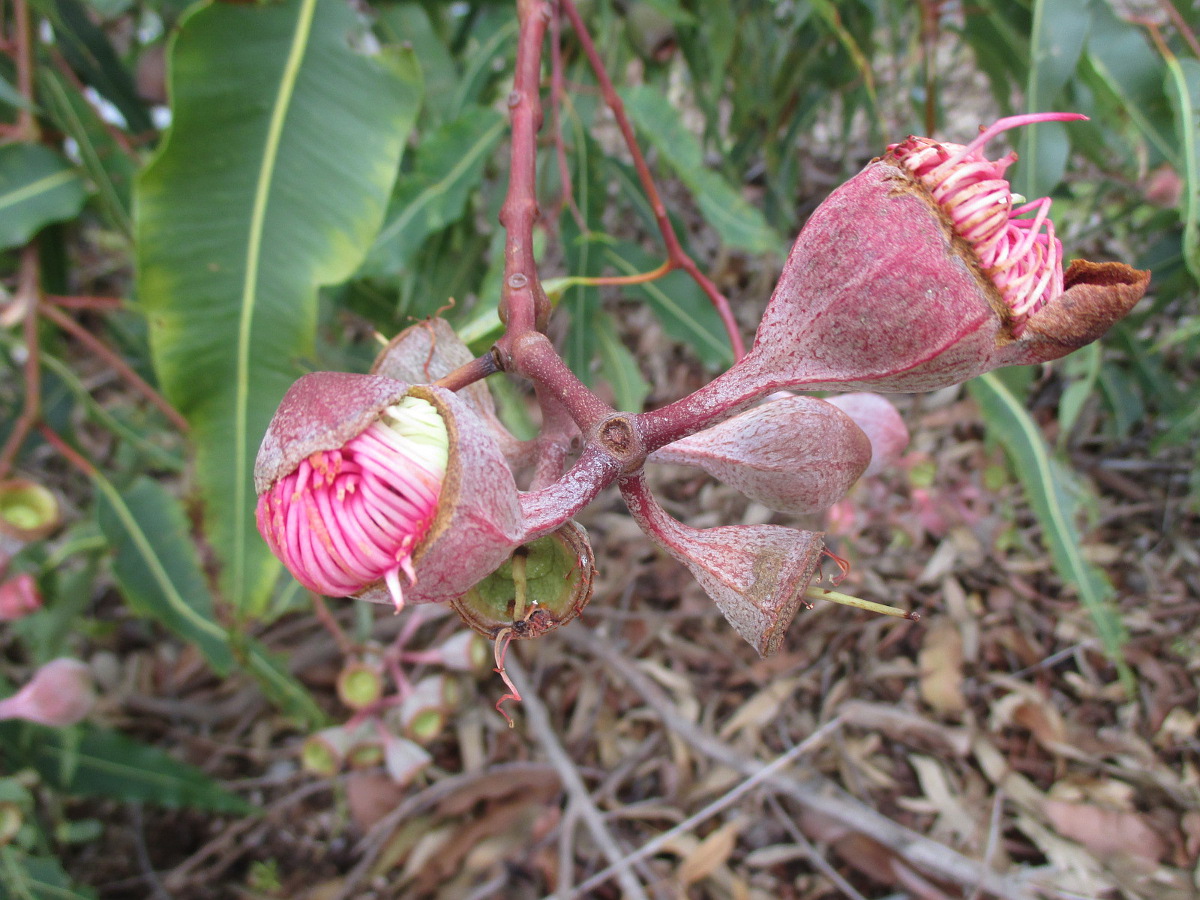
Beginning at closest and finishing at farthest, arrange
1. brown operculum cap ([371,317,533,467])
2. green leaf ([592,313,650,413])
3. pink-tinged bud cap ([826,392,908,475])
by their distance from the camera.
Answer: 1. brown operculum cap ([371,317,533,467])
2. pink-tinged bud cap ([826,392,908,475])
3. green leaf ([592,313,650,413])

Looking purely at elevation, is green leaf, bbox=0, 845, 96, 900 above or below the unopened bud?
above

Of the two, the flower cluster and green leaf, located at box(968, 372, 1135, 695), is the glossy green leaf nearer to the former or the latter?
the flower cluster

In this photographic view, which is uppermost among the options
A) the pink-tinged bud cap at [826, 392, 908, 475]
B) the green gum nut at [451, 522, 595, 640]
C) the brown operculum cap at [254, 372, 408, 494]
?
the brown operculum cap at [254, 372, 408, 494]

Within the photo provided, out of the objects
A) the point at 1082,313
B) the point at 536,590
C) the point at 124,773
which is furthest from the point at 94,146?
the point at 1082,313

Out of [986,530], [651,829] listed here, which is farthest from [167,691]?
[986,530]

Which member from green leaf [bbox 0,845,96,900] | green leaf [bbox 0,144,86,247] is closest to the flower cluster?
green leaf [bbox 0,144,86,247]
